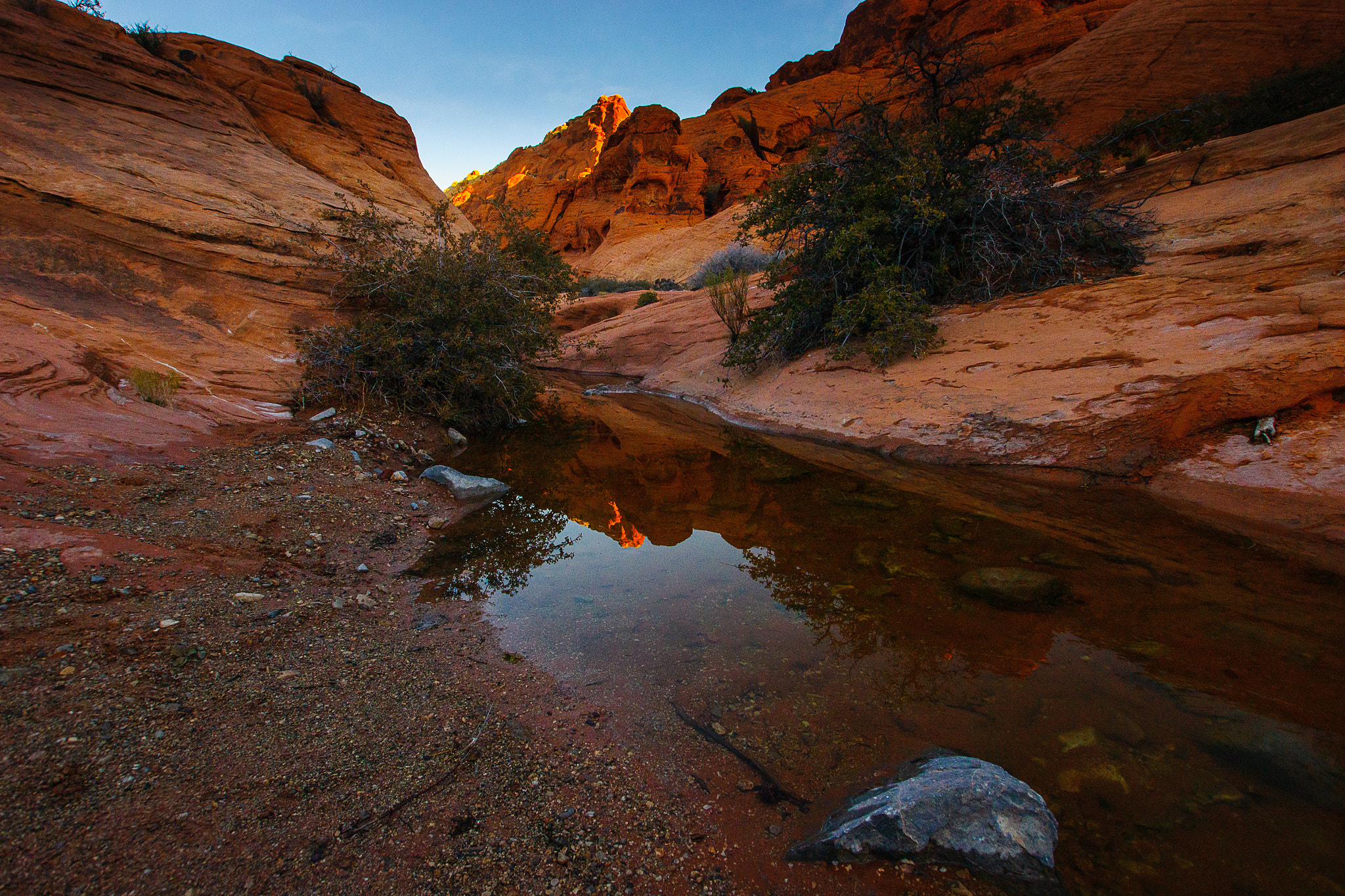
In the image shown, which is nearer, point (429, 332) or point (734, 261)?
point (429, 332)

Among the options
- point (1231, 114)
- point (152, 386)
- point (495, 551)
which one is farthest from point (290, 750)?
point (1231, 114)

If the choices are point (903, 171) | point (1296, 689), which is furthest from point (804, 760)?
point (903, 171)

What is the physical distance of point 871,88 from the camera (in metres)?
35.0

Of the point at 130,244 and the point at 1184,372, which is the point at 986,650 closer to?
the point at 1184,372

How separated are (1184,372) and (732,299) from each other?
8.80 m

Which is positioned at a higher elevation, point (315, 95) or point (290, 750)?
point (315, 95)

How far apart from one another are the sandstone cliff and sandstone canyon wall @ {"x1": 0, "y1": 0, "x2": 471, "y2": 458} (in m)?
7.14

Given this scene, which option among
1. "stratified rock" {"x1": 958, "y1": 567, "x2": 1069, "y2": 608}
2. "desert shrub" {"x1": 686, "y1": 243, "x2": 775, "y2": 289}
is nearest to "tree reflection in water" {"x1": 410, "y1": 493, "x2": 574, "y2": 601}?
"stratified rock" {"x1": 958, "y1": 567, "x2": 1069, "y2": 608}

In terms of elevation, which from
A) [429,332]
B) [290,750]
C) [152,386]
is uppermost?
[429,332]

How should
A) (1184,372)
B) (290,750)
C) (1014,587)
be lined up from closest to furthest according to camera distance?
(290,750)
(1014,587)
(1184,372)

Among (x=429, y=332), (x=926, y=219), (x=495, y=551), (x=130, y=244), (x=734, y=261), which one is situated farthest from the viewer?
(x=734, y=261)

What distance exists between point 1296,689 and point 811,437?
17.4ft

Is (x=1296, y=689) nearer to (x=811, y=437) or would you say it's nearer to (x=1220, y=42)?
(x=811, y=437)

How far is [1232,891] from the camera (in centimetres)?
158
